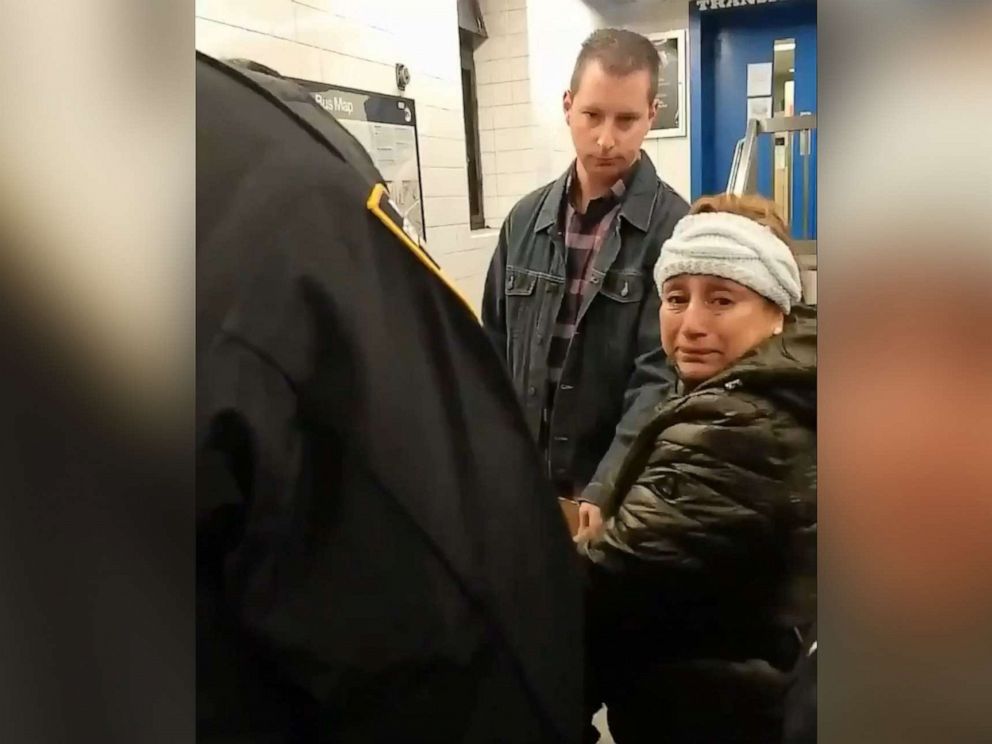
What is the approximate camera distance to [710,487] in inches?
33.8

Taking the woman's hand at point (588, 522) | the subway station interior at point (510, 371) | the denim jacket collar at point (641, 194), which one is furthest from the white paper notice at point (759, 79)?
the woman's hand at point (588, 522)

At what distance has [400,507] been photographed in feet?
3.13

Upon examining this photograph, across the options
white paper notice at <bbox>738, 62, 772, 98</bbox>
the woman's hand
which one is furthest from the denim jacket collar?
the woman's hand

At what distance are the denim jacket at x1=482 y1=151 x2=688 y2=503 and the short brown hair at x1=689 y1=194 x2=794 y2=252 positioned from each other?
2cm

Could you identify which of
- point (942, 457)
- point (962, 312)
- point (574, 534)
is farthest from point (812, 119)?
point (574, 534)

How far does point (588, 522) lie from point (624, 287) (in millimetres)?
217

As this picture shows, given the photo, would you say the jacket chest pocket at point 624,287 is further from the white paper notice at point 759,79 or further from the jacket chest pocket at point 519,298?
the white paper notice at point 759,79

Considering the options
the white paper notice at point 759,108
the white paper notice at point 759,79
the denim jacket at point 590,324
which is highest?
the white paper notice at point 759,79

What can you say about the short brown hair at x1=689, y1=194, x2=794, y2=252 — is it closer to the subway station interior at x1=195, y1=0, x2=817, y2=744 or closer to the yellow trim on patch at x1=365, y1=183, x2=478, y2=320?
the subway station interior at x1=195, y1=0, x2=817, y2=744

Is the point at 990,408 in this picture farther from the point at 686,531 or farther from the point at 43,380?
the point at 43,380

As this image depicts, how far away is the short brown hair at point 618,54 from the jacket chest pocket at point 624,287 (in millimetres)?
163

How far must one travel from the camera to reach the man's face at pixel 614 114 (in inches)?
34.9

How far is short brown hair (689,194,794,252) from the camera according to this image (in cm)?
83

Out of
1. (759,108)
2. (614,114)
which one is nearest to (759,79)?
(759,108)
